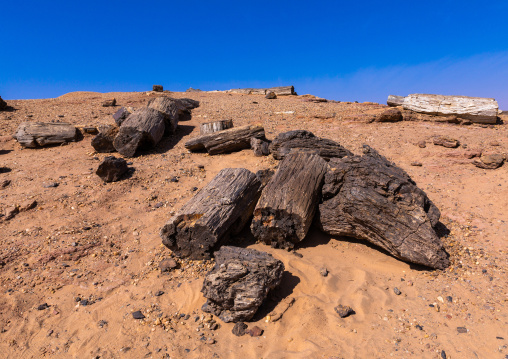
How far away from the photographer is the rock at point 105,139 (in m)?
8.48

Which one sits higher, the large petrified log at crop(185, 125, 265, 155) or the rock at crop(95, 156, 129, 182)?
the large petrified log at crop(185, 125, 265, 155)

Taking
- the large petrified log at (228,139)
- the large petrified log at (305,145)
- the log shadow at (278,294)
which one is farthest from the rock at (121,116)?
the log shadow at (278,294)

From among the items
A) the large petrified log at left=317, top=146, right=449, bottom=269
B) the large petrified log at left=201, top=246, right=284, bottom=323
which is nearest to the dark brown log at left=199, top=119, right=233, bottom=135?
the large petrified log at left=317, top=146, right=449, bottom=269

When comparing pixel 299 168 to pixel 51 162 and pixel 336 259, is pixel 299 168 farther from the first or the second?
pixel 51 162

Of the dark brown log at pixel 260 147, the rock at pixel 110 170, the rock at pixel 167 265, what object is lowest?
the rock at pixel 167 265

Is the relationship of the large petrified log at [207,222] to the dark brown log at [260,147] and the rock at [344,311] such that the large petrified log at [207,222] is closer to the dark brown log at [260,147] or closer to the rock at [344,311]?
the rock at [344,311]

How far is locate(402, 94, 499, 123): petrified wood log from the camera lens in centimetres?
995

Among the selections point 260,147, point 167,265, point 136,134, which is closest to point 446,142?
point 260,147

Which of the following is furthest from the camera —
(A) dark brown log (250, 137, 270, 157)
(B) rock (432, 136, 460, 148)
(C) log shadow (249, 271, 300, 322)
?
(B) rock (432, 136, 460, 148)

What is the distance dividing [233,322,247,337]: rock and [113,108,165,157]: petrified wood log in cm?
620

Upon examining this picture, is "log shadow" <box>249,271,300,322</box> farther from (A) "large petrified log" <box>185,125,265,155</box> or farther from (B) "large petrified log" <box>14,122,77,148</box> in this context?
(B) "large petrified log" <box>14,122,77,148</box>

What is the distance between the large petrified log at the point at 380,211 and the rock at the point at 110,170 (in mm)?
4798

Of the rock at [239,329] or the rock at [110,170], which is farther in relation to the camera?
the rock at [110,170]

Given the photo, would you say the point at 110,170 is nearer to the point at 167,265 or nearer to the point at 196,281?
the point at 167,265
